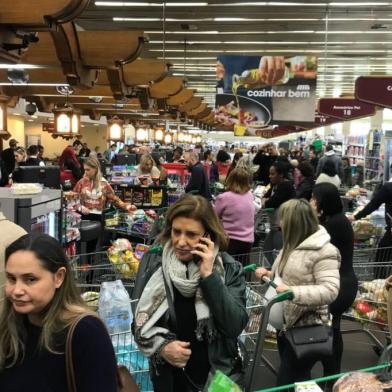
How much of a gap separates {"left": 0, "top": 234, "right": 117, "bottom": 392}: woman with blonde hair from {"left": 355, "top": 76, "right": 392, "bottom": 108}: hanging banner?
24.9 ft

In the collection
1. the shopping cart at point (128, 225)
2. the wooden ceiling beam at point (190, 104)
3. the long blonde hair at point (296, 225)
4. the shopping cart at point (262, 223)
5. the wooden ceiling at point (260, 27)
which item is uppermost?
the wooden ceiling at point (260, 27)

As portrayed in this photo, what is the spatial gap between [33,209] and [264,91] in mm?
6484

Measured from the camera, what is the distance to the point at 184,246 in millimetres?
2242

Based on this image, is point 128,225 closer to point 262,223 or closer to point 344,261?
point 262,223

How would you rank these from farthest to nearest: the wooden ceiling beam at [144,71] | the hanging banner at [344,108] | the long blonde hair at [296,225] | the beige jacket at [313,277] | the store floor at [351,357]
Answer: the hanging banner at [344,108], the wooden ceiling beam at [144,71], the store floor at [351,357], the long blonde hair at [296,225], the beige jacket at [313,277]

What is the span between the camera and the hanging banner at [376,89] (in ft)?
27.4

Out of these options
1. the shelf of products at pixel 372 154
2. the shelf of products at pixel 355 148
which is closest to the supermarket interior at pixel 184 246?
the shelf of products at pixel 372 154

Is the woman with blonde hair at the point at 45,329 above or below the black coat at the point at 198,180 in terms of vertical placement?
above

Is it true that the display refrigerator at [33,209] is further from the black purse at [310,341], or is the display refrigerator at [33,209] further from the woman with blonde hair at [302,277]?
the black purse at [310,341]

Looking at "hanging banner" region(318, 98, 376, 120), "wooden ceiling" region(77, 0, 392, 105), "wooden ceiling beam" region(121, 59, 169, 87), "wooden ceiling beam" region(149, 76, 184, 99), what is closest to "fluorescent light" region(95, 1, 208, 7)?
"wooden ceiling" region(77, 0, 392, 105)

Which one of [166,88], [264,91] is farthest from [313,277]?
[166,88]

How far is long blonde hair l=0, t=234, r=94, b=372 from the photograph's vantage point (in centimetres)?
164

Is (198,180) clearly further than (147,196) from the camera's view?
Yes

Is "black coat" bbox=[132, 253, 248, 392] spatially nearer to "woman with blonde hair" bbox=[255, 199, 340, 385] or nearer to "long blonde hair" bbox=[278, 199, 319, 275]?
"woman with blonde hair" bbox=[255, 199, 340, 385]
